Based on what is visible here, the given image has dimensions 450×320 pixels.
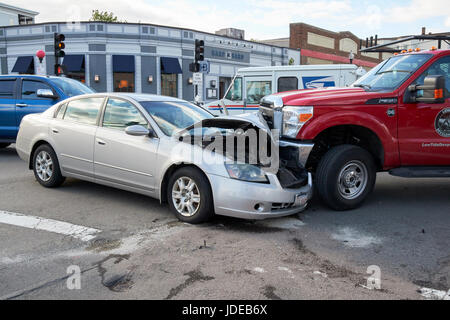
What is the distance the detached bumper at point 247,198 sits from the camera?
4.40m

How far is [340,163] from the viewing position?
5.16 meters

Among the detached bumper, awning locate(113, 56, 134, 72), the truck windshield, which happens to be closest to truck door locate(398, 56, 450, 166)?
the detached bumper

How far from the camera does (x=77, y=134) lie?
5.82 meters

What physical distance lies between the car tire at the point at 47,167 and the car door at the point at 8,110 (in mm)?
3777

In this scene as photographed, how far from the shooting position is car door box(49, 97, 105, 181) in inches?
224

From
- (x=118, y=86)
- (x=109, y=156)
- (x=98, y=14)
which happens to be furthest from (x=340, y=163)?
(x=98, y=14)

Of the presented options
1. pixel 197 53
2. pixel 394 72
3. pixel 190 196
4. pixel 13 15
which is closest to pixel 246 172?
pixel 190 196

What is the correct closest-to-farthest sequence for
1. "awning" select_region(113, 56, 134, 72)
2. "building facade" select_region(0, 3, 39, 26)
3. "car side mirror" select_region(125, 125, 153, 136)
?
1. "car side mirror" select_region(125, 125, 153, 136)
2. "awning" select_region(113, 56, 134, 72)
3. "building facade" select_region(0, 3, 39, 26)

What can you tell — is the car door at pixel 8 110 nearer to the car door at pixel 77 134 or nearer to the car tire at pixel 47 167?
the car tire at pixel 47 167

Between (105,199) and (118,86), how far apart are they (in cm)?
2424

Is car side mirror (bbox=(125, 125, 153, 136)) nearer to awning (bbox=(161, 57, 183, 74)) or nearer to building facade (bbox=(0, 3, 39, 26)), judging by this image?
awning (bbox=(161, 57, 183, 74))

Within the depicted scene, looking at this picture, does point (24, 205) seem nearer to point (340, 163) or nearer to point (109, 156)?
point (109, 156)

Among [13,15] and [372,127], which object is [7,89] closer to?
[372,127]

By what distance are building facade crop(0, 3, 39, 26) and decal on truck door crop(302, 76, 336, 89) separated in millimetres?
48000
